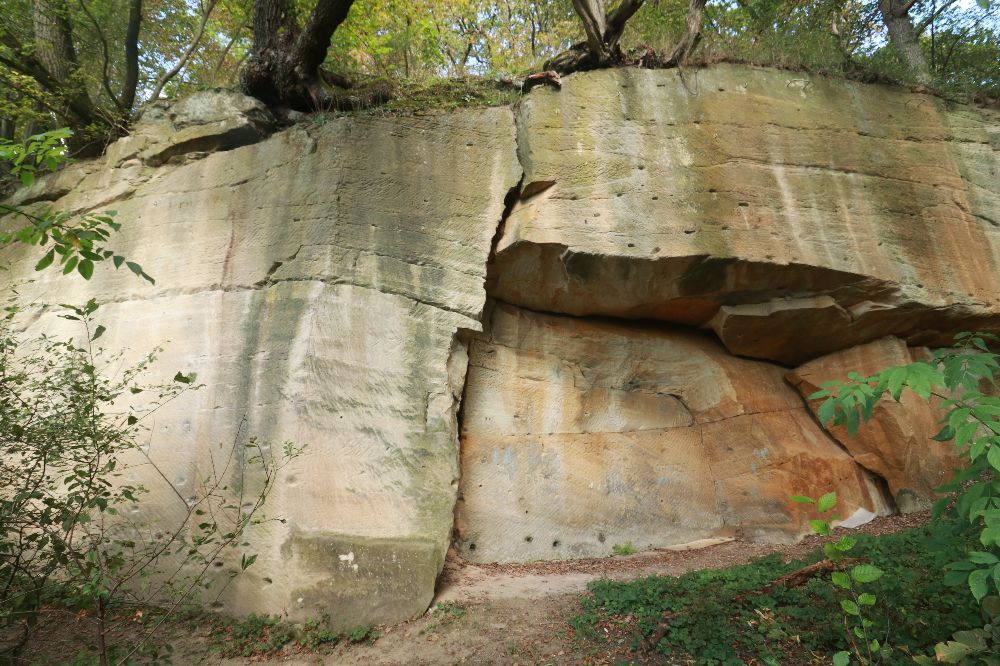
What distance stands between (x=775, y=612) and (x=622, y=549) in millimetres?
2227

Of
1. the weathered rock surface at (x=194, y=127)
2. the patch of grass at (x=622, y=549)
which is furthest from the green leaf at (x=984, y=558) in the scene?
the weathered rock surface at (x=194, y=127)

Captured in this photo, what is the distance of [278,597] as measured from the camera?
489 cm

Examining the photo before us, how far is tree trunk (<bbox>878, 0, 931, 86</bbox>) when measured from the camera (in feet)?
30.7

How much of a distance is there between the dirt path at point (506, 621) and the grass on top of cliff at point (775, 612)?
8.6 inches

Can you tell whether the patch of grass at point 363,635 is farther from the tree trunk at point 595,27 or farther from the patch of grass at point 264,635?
the tree trunk at point 595,27

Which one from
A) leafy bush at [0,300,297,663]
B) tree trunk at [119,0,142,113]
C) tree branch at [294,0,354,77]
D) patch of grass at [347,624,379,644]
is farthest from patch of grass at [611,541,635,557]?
tree trunk at [119,0,142,113]

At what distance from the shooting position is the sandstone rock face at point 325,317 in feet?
16.8

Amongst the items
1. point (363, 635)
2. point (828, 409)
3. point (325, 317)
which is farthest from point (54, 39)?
point (828, 409)

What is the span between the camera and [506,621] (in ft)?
15.7

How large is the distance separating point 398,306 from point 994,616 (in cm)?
486

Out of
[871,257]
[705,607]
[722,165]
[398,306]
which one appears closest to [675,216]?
[722,165]

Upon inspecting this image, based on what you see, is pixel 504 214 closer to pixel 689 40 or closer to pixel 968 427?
pixel 689 40

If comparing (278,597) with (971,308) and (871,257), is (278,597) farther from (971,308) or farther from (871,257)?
(971,308)

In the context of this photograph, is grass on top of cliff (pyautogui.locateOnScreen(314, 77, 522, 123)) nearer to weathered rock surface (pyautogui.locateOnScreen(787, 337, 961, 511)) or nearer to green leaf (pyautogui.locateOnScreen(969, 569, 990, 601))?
weathered rock surface (pyautogui.locateOnScreen(787, 337, 961, 511))
